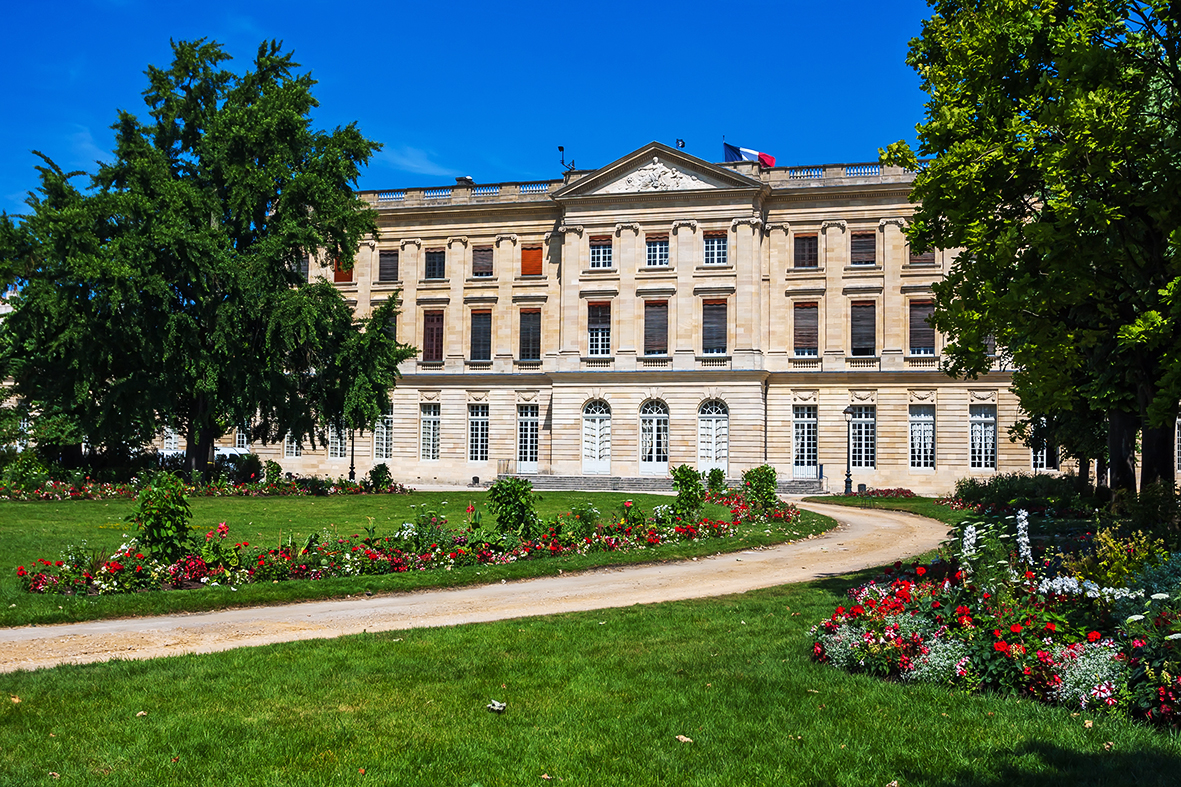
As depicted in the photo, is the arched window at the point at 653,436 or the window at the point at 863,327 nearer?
the window at the point at 863,327

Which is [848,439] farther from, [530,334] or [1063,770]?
[1063,770]

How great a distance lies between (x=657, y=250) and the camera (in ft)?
149

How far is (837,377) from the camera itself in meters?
44.0

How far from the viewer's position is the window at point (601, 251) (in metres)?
46.0

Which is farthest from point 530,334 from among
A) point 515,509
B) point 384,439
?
point 515,509

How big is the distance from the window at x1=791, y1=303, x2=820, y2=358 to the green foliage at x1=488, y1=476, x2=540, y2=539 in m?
30.0

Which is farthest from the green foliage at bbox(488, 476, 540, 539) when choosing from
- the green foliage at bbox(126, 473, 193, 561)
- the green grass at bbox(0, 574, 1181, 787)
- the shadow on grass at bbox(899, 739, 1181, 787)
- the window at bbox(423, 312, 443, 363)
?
the window at bbox(423, 312, 443, 363)

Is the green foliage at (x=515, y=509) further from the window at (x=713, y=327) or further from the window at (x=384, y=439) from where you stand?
the window at (x=384, y=439)

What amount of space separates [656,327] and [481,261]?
10302 mm

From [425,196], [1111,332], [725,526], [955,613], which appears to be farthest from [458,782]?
[425,196]

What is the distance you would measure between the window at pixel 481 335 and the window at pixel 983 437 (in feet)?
78.3

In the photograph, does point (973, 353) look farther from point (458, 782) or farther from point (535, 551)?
point (458, 782)

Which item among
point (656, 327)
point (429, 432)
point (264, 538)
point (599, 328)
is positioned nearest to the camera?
point (264, 538)

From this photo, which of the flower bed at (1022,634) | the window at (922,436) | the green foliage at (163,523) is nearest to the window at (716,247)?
the window at (922,436)
